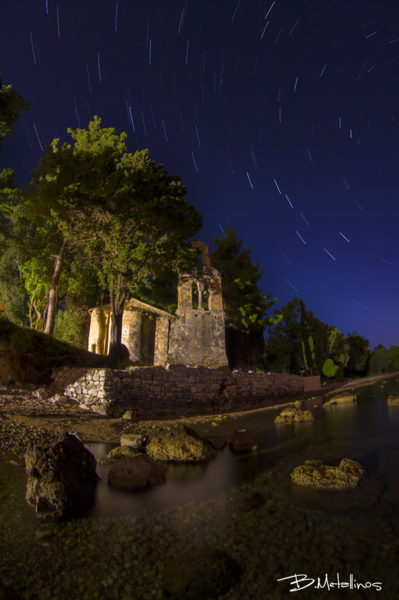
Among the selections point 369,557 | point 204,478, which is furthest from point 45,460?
point 369,557

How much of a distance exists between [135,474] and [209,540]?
1.97 metres

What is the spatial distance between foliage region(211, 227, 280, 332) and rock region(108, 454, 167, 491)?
2356 centimetres

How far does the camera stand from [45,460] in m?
4.02

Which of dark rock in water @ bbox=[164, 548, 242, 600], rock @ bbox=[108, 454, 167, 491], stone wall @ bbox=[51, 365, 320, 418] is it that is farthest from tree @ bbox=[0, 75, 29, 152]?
dark rock in water @ bbox=[164, 548, 242, 600]

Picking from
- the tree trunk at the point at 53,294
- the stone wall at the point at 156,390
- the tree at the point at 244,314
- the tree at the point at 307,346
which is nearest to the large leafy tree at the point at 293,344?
the tree at the point at 307,346

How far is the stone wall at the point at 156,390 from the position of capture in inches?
432

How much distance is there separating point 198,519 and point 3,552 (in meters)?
2.05

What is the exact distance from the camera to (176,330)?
23531mm

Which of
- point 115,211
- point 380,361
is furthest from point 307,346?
point 115,211

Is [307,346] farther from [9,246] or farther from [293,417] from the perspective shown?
[9,246]

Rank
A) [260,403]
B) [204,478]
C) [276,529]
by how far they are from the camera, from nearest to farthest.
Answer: [276,529], [204,478], [260,403]

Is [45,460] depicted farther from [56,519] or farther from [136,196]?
[136,196]

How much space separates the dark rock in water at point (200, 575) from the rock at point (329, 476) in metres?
2.17

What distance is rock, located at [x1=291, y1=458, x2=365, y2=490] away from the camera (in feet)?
14.4
